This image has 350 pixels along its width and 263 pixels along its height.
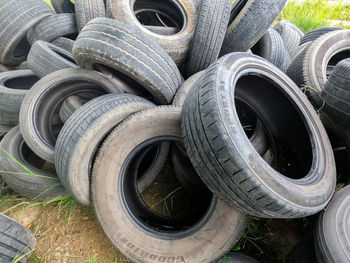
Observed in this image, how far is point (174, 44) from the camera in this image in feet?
7.86

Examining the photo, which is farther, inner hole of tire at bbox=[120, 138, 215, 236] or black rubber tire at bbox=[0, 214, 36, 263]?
inner hole of tire at bbox=[120, 138, 215, 236]

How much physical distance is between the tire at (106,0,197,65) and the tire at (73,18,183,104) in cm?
36

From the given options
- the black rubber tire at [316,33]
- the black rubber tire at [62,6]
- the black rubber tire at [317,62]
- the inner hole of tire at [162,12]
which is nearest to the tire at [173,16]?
the inner hole of tire at [162,12]

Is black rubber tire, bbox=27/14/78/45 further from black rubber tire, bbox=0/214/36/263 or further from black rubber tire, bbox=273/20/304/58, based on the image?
black rubber tire, bbox=273/20/304/58

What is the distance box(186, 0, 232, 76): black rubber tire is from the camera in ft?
7.35

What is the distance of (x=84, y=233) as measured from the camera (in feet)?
6.23

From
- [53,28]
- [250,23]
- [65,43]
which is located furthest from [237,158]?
[53,28]

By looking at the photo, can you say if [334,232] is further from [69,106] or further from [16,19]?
[16,19]

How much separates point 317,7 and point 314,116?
4777mm

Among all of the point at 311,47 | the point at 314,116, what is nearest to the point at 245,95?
Result: the point at 314,116

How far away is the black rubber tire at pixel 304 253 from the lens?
1.56 meters

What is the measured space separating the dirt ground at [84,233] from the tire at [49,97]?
0.52 metres

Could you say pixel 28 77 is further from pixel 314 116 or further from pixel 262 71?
pixel 314 116

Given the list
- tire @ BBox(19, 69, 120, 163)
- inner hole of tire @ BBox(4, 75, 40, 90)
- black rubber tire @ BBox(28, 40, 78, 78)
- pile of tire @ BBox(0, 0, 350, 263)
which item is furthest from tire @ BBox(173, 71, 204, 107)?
inner hole of tire @ BBox(4, 75, 40, 90)
